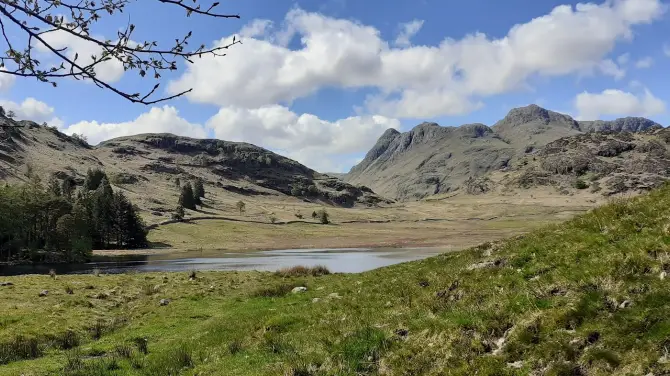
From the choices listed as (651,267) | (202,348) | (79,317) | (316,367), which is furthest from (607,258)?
(79,317)

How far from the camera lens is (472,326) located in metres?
11.5

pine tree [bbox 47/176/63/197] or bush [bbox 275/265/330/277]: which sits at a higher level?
pine tree [bbox 47/176/63/197]

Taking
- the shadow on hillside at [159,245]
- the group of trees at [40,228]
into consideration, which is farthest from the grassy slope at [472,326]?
the shadow on hillside at [159,245]

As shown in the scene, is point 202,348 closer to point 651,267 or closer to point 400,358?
point 400,358

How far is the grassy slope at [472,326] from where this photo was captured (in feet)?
30.2

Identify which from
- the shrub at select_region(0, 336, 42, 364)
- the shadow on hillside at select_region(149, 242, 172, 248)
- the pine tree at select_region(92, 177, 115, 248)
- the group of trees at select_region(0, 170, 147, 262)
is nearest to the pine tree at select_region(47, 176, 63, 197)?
the pine tree at select_region(92, 177, 115, 248)

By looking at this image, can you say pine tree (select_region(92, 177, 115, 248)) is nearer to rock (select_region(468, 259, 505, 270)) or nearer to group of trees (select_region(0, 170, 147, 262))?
group of trees (select_region(0, 170, 147, 262))

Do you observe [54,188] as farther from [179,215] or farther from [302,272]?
[302,272]

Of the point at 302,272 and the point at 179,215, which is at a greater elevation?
the point at 179,215

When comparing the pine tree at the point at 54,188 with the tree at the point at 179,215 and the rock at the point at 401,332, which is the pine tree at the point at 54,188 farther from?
the rock at the point at 401,332

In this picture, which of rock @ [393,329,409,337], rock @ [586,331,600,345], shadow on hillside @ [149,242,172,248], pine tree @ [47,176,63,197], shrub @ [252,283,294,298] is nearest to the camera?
rock @ [586,331,600,345]

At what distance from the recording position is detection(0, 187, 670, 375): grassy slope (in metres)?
9.21

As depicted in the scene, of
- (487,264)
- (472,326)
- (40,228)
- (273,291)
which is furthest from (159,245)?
(472,326)

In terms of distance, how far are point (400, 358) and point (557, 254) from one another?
6.43 metres
